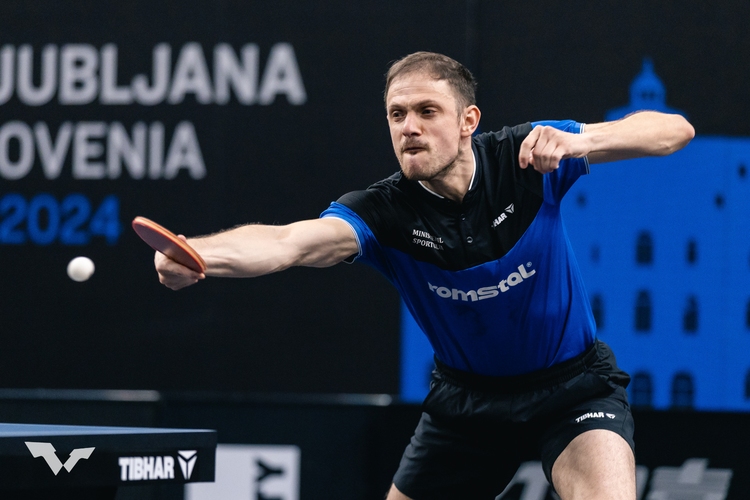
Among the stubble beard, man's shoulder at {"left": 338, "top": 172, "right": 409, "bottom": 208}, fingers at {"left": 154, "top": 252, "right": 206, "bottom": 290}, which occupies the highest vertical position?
the stubble beard

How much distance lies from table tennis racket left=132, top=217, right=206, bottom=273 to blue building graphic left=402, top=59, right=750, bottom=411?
345 centimetres

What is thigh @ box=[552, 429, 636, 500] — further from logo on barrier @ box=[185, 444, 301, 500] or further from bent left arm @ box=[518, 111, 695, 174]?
logo on barrier @ box=[185, 444, 301, 500]

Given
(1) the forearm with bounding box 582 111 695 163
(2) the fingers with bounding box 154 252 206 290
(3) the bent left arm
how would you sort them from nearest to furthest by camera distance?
(2) the fingers with bounding box 154 252 206 290, (3) the bent left arm, (1) the forearm with bounding box 582 111 695 163

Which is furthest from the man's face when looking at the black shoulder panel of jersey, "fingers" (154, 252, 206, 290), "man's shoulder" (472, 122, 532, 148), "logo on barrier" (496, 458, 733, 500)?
"logo on barrier" (496, 458, 733, 500)

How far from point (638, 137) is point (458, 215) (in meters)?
0.66

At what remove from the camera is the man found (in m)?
3.55

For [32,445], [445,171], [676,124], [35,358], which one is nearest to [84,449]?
[32,445]

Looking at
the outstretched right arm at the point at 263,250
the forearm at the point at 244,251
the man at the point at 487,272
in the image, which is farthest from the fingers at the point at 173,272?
the man at the point at 487,272

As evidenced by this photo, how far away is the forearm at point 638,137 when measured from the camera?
3.48 metres

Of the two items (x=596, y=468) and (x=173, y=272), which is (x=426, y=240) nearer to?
(x=596, y=468)

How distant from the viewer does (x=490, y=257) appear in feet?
11.9

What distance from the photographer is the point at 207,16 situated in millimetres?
6297

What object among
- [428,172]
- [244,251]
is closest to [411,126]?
[428,172]

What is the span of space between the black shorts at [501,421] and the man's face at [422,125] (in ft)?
2.64
